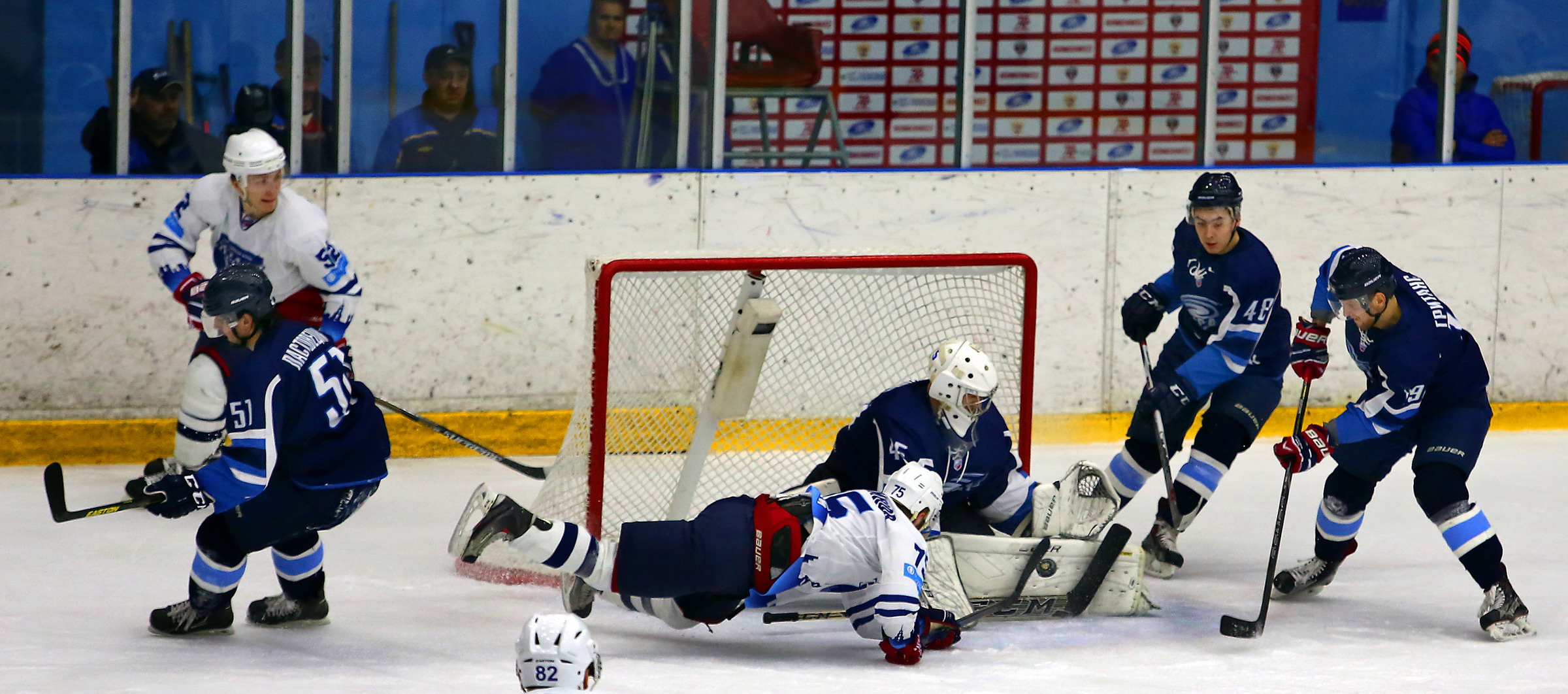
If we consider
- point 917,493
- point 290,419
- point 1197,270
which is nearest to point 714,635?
point 917,493

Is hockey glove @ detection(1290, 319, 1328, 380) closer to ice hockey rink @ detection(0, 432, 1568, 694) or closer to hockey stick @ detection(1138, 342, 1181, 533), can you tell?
hockey stick @ detection(1138, 342, 1181, 533)

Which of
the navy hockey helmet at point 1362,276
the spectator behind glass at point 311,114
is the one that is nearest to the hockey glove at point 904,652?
the navy hockey helmet at point 1362,276

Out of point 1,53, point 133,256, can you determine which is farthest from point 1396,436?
point 1,53

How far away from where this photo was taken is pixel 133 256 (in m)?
5.60

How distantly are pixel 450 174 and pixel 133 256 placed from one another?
103 centimetres

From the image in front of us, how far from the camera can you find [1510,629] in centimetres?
406

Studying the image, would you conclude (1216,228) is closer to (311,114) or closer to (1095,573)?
(1095,573)

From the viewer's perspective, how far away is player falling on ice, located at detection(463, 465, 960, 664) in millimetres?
3594

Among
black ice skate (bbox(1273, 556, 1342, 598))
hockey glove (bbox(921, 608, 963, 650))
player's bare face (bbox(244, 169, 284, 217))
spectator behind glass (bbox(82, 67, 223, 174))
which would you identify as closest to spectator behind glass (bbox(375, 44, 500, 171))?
spectator behind glass (bbox(82, 67, 223, 174))

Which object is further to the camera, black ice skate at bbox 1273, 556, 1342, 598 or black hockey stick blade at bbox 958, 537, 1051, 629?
black ice skate at bbox 1273, 556, 1342, 598

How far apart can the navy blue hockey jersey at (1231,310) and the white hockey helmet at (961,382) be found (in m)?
0.90

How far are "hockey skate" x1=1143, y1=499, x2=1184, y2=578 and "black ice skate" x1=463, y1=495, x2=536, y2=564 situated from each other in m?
1.87

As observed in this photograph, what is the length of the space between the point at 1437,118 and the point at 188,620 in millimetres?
5053

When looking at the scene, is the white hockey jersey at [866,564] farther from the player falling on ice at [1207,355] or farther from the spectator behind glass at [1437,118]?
the spectator behind glass at [1437,118]
